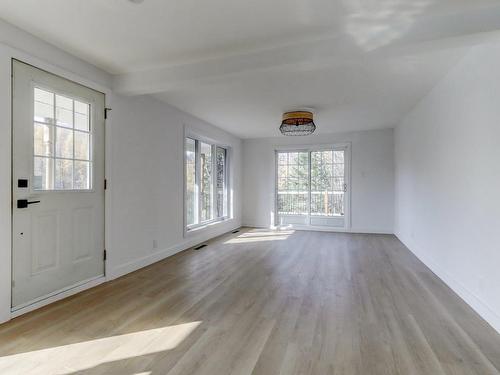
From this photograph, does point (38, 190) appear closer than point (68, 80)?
Yes

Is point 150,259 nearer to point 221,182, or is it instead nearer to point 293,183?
point 221,182

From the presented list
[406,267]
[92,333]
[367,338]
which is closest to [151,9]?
[92,333]

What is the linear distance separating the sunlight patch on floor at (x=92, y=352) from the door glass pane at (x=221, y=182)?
438 cm

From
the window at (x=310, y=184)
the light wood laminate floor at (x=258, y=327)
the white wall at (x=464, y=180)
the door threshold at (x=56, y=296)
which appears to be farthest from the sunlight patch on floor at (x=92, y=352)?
the window at (x=310, y=184)

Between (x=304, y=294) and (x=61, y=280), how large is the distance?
8.14 ft

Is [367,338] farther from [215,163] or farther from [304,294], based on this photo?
[215,163]

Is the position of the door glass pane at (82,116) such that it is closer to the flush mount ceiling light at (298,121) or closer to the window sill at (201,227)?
the window sill at (201,227)

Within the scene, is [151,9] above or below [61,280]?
above

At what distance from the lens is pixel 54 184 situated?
8.82 feet

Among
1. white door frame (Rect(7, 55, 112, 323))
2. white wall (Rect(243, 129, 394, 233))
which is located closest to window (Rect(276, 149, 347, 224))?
white wall (Rect(243, 129, 394, 233))

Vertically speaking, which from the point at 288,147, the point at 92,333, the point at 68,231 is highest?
the point at 288,147

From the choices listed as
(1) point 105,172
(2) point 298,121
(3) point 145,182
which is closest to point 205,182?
(3) point 145,182

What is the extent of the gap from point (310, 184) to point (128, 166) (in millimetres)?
4543

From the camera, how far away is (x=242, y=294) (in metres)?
2.86
